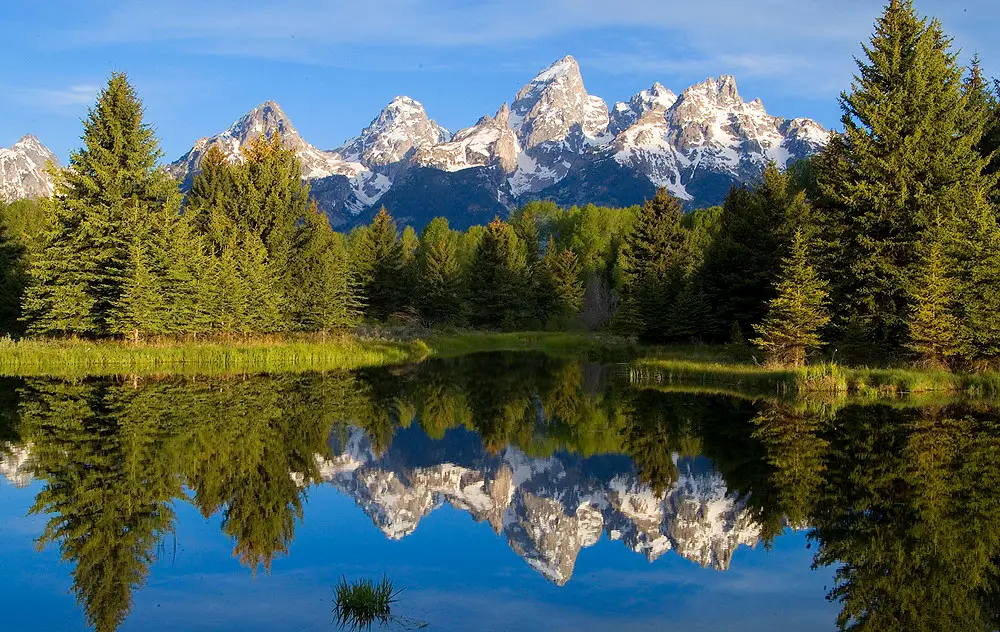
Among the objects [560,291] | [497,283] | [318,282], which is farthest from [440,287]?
[318,282]

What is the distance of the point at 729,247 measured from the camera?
1644 inches

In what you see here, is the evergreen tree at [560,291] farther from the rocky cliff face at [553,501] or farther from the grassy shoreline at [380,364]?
the rocky cliff face at [553,501]

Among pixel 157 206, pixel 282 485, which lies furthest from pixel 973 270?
pixel 157 206

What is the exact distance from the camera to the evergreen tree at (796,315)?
28.7m

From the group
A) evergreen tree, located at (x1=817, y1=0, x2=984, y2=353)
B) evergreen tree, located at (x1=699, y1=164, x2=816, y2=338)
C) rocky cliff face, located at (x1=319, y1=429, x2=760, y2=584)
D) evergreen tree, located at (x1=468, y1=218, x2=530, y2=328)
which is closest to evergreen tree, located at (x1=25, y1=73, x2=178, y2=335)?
rocky cliff face, located at (x1=319, y1=429, x2=760, y2=584)

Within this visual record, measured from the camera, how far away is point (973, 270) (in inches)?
1091

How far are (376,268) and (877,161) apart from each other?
156ft

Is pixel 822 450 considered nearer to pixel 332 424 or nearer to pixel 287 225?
pixel 332 424

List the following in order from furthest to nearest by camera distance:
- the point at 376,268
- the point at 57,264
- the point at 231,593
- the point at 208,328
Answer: the point at 376,268 → the point at 208,328 → the point at 57,264 → the point at 231,593

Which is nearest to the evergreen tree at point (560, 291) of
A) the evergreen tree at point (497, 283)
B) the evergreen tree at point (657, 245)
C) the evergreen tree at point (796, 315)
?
the evergreen tree at point (497, 283)

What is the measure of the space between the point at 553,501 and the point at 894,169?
23.9 meters

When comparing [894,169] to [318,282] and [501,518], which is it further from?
[318,282]

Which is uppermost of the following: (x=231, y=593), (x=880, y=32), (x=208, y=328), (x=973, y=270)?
(x=880, y=32)

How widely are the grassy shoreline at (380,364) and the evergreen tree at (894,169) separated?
153 inches
